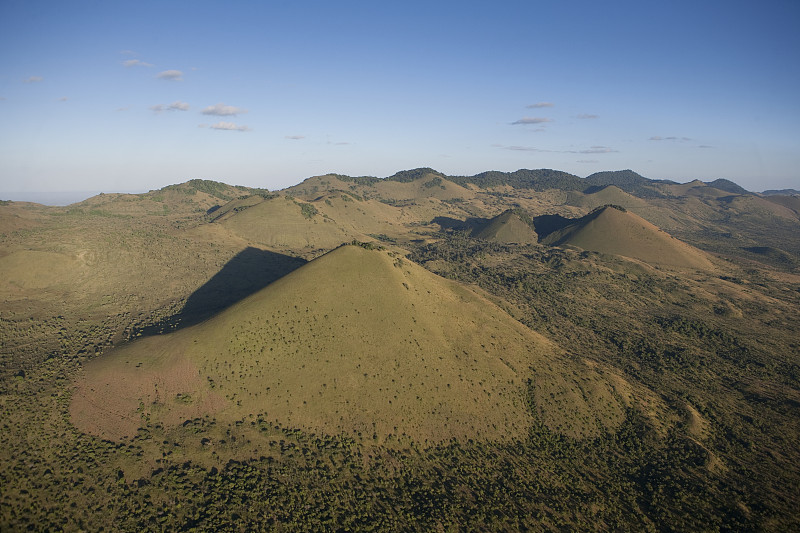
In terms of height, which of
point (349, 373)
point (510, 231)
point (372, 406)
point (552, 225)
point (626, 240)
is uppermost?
point (552, 225)

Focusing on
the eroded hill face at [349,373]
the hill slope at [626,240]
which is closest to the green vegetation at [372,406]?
the eroded hill face at [349,373]

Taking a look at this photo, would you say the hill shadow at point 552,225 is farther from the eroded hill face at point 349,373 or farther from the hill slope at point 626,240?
the eroded hill face at point 349,373

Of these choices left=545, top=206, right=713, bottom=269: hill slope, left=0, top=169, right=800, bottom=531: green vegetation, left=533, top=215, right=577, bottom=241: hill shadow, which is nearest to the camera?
left=0, top=169, right=800, bottom=531: green vegetation

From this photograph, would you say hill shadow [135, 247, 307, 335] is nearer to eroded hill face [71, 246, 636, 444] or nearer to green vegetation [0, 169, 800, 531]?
green vegetation [0, 169, 800, 531]

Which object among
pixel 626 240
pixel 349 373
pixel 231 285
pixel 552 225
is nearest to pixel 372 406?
pixel 349 373

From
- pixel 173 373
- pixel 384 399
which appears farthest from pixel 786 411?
pixel 173 373

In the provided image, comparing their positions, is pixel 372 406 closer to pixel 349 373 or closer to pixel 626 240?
pixel 349 373

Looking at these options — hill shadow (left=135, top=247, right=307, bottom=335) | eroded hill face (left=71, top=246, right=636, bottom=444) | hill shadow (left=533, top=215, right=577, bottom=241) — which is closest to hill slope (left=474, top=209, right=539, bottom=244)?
hill shadow (left=533, top=215, right=577, bottom=241)
